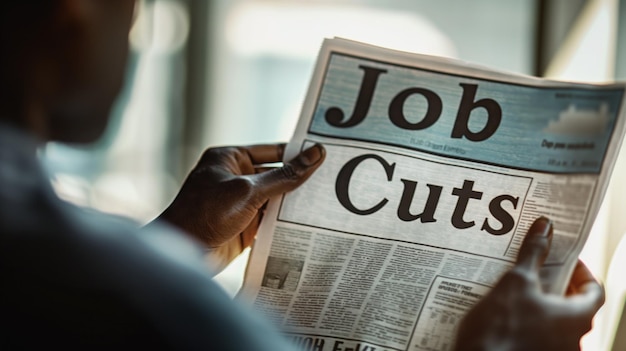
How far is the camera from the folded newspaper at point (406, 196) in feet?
2.29

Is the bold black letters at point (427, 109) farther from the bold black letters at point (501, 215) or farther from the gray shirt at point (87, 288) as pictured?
the gray shirt at point (87, 288)

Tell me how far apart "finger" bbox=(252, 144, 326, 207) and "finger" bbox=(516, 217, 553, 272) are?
0.74 ft

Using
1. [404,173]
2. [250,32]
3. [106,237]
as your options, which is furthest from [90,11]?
[250,32]

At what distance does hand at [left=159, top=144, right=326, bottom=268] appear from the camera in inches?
29.6

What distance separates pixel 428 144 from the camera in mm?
734

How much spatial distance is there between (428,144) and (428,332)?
19 cm

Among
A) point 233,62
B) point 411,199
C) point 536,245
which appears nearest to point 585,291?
point 536,245

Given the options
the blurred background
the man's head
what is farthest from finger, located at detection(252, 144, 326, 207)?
the blurred background

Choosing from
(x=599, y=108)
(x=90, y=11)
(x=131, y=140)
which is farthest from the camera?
(x=131, y=140)

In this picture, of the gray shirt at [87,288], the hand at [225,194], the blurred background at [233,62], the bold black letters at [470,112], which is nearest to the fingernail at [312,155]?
the hand at [225,194]

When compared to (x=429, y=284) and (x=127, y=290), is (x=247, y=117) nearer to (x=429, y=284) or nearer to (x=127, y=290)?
(x=429, y=284)

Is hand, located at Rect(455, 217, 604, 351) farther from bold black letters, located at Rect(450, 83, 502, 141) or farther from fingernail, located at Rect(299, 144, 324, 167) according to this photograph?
fingernail, located at Rect(299, 144, 324, 167)

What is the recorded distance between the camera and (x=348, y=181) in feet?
2.48

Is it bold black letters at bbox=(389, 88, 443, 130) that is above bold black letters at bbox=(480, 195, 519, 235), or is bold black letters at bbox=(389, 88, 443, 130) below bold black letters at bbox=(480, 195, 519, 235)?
above
